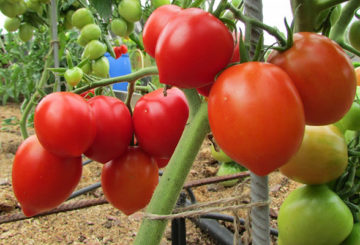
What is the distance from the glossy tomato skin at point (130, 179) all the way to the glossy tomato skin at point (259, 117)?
0.70 ft

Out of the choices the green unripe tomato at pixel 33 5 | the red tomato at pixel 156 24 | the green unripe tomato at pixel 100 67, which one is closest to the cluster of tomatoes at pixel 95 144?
the red tomato at pixel 156 24

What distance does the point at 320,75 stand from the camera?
0.26 metres

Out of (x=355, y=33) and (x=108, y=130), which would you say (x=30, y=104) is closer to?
(x=108, y=130)

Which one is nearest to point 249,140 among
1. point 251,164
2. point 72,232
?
point 251,164

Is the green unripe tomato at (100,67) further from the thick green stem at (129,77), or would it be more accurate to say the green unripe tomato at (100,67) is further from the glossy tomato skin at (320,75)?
the glossy tomato skin at (320,75)

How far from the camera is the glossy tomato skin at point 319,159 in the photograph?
45cm

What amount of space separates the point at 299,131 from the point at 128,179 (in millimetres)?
261

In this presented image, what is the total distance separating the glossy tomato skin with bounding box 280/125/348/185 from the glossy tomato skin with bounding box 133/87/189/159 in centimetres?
16

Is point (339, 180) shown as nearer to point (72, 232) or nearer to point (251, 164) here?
point (251, 164)

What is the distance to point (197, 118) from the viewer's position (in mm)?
345

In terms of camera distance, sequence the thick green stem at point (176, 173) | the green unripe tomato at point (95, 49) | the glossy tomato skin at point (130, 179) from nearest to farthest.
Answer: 1. the thick green stem at point (176, 173)
2. the glossy tomato skin at point (130, 179)
3. the green unripe tomato at point (95, 49)

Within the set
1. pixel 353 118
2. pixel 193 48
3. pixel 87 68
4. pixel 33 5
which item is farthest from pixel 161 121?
pixel 33 5

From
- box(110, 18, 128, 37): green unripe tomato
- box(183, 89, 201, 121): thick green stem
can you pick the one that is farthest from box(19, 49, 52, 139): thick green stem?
box(183, 89, 201, 121): thick green stem

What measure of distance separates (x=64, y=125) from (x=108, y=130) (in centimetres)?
5
